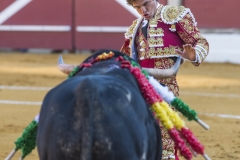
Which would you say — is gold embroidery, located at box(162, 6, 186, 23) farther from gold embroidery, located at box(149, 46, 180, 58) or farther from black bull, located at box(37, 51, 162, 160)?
black bull, located at box(37, 51, 162, 160)

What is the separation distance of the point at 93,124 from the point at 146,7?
57.7 inches

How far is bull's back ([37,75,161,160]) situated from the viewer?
2.15 metres

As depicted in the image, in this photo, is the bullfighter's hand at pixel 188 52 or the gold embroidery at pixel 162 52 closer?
the bullfighter's hand at pixel 188 52

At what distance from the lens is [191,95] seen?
783 cm

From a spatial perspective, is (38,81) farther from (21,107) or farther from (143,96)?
(143,96)

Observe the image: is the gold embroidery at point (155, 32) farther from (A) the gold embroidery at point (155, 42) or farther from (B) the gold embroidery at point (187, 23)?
(B) the gold embroidery at point (187, 23)

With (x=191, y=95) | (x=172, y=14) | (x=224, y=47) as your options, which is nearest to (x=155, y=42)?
(x=172, y=14)

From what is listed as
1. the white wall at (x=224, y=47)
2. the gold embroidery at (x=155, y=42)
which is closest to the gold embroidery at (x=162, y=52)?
the gold embroidery at (x=155, y=42)

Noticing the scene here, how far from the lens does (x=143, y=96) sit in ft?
8.65

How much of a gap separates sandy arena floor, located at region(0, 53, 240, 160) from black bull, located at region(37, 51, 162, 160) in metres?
2.63

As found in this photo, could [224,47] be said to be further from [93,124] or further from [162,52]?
[93,124]

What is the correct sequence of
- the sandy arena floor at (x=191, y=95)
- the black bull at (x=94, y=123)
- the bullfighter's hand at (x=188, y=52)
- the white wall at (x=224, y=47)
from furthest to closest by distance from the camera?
the white wall at (x=224, y=47)
the sandy arena floor at (x=191, y=95)
the bullfighter's hand at (x=188, y=52)
the black bull at (x=94, y=123)

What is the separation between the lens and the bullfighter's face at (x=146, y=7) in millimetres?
3418

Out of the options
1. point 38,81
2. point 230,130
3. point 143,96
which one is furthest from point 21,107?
point 143,96
